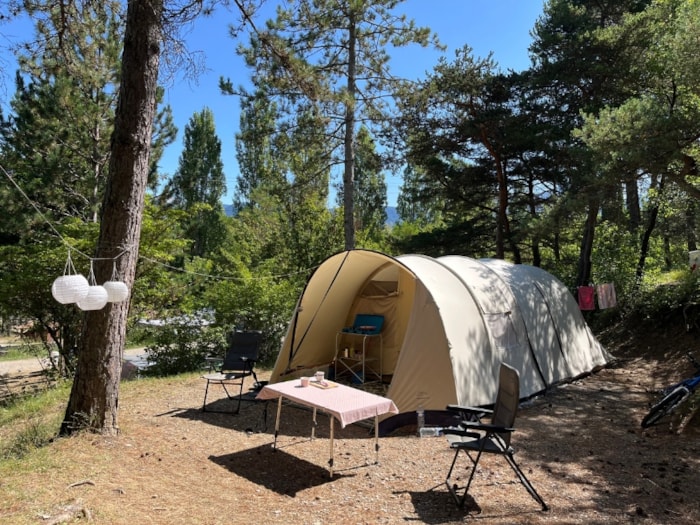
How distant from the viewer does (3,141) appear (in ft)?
33.7

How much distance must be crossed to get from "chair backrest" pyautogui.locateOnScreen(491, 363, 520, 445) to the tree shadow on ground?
1.26 metres

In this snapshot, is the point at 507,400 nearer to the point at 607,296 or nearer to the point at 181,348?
the point at 181,348

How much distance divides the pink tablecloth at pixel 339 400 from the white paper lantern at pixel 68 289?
1730mm

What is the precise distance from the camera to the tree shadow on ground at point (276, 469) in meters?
3.62

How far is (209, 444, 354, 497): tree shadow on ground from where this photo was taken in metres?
3.62

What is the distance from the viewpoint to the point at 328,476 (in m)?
3.78

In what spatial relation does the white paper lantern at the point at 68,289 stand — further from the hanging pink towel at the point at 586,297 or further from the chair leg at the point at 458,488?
the hanging pink towel at the point at 586,297

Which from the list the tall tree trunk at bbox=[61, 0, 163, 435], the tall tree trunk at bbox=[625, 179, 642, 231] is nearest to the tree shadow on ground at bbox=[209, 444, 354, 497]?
the tall tree trunk at bbox=[61, 0, 163, 435]

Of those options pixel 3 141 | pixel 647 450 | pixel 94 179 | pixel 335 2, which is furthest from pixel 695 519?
pixel 3 141

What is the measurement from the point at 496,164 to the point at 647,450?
8.65m

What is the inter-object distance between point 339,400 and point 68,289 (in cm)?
224

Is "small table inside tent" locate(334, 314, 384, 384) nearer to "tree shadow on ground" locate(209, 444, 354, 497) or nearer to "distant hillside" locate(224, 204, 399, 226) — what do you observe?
"tree shadow on ground" locate(209, 444, 354, 497)

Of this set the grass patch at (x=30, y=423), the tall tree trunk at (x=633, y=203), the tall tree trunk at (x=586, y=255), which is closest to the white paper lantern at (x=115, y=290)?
the grass patch at (x=30, y=423)

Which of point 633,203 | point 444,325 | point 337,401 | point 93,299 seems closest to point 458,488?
point 337,401
